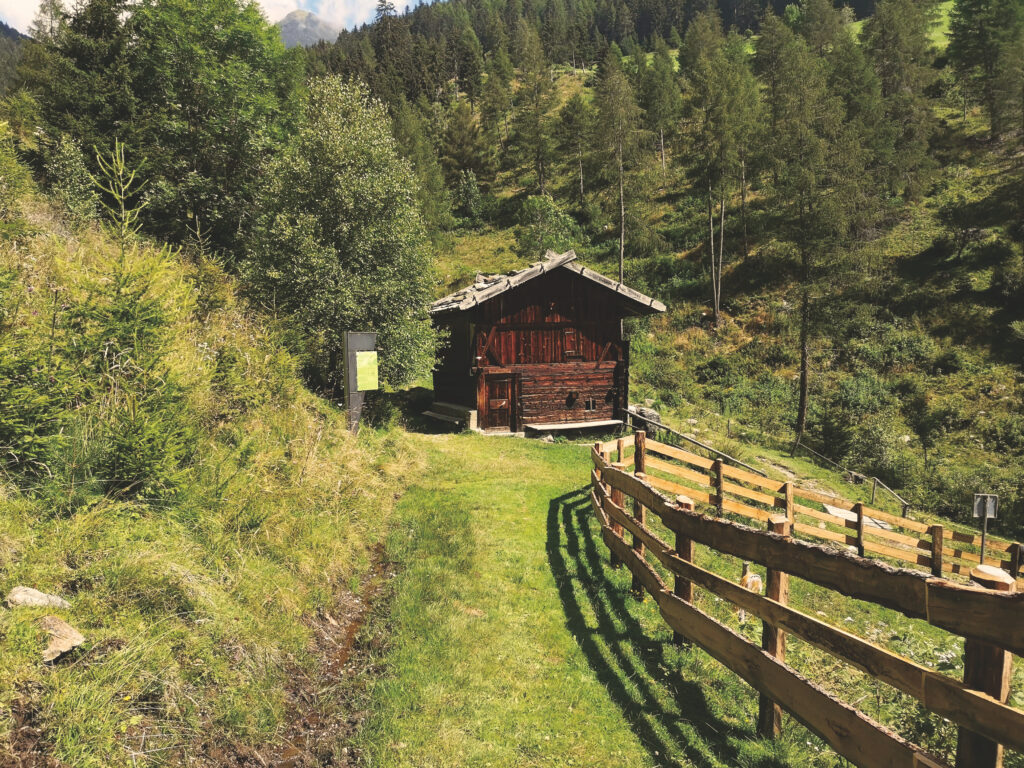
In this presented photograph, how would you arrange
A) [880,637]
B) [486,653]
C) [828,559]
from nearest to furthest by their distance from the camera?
1. [828,559]
2. [486,653]
3. [880,637]

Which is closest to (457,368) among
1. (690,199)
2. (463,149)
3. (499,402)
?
(499,402)

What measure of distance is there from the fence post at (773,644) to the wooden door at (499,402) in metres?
15.5

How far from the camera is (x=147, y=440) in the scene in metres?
5.13

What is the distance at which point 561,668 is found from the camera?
5.27 meters

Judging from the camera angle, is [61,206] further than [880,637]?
Yes

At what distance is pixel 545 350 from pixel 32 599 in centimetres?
1727

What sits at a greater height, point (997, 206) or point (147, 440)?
point (997, 206)

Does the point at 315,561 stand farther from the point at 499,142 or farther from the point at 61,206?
the point at 499,142

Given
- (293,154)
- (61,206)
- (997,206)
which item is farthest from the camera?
(997,206)

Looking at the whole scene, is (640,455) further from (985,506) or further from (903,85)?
(903,85)

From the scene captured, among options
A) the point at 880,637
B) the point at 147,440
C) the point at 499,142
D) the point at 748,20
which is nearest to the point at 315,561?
the point at 147,440

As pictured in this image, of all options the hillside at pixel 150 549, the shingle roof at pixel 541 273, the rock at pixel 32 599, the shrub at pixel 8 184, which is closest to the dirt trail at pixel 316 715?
the hillside at pixel 150 549

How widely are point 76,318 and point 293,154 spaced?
505 inches

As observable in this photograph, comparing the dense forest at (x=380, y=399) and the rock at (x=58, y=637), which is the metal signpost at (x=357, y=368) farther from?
the rock at (x=58, y=637)
